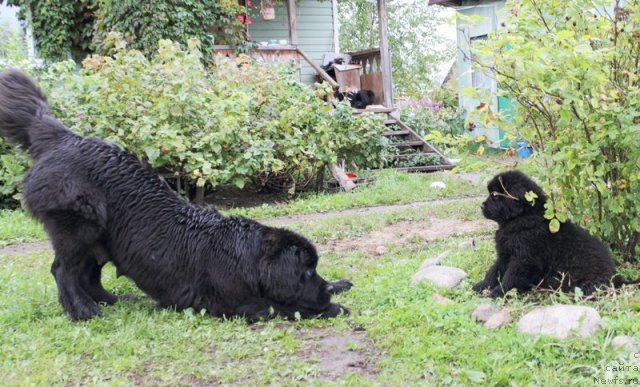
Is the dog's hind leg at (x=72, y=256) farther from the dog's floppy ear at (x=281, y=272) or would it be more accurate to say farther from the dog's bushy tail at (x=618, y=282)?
the dog's bushy tail at (x=618, y=282)

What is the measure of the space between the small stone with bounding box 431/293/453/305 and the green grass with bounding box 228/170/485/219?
402 centimetres

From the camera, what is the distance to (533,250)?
13.9ft

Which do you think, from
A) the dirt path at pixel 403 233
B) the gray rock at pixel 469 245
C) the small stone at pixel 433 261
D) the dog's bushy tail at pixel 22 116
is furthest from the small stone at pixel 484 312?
the dog's bushy tail at pixel 22 116

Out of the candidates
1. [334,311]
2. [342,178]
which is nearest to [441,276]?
[334,311]

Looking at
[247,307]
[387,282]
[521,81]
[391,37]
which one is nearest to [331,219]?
[387,282]

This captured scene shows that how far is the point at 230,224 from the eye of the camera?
443 cm

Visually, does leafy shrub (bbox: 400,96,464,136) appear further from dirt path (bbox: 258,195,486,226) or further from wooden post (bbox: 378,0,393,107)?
dirt path (bbox: 258,195,486,226)

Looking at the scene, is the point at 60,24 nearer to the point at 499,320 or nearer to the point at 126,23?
the point at 126,23

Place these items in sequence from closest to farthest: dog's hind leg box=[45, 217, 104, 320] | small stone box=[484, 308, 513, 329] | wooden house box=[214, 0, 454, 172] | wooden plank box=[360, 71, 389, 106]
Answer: small stone box=[484, 308, 513, 329]
dog's hind leg box=[45, 217, 104, 320]
wooden house box=[214, 0, 454, 172]
wooden plank box=[360, 71, 389, 106]

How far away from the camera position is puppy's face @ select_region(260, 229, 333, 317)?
13.6 ft

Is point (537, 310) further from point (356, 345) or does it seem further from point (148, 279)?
point (148, 279)

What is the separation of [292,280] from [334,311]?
368mm

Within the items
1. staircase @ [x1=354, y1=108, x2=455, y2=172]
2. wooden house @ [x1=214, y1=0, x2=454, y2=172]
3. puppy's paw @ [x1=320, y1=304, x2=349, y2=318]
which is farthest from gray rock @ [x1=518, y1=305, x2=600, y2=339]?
wooden house @ [x1=214, y1=0, x2=454, y2=172]

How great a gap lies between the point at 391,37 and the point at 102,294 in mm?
31870
